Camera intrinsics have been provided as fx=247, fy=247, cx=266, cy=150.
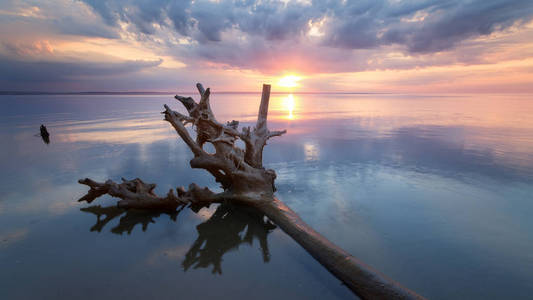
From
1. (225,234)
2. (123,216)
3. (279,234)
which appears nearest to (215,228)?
(225,234)

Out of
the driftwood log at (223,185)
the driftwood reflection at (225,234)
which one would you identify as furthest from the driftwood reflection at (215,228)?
the driftwood log at (223,185)

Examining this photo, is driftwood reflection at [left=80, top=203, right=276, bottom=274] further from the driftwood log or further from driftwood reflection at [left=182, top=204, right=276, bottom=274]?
the driftwood log

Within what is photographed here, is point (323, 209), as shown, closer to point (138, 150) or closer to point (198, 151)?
point (198, 151)

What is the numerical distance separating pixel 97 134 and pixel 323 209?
81.6 feet

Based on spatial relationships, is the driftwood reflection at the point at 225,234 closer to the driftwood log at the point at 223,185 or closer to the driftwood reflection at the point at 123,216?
the driftwood log at the point at 223,185

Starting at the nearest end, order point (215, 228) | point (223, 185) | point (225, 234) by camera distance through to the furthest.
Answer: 1. point (225, 234)
2. point (215, 228)
3. point (223, 185)

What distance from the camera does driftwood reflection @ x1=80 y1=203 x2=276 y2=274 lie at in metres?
6.53

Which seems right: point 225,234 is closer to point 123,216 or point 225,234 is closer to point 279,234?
point 279,234

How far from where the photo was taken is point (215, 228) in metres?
7.98

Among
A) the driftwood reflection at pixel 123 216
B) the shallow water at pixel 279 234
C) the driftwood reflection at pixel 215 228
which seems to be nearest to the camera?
the shallow water at pixel 279 234

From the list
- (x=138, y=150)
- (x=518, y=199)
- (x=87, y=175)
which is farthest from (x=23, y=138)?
(x=518, y=199)

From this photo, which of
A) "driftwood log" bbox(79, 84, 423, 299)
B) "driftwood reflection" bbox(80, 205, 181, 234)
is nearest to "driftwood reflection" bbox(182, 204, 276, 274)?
"driftwood log" bbox(79, 84, 423, 299)

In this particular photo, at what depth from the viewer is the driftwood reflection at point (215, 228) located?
653cm

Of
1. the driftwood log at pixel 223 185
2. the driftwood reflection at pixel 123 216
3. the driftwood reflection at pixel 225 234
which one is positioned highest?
the driftwood log at pixel 223 185
